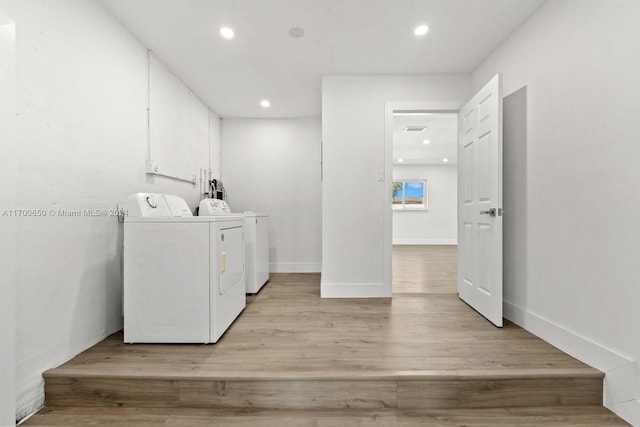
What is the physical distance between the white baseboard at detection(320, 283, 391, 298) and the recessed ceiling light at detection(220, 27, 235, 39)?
239cm

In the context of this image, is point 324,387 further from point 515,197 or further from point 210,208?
point 210,208

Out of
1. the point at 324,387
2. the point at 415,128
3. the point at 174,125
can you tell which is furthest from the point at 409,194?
the point at 324,387

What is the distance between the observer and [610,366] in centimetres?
144

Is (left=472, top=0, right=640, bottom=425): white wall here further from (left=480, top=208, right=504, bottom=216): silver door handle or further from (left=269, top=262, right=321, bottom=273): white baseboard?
(left=269, top=262, right=321, bottom=273): white baseboard

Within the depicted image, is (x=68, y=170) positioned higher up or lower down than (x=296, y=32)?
lower down

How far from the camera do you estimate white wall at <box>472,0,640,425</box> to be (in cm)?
138

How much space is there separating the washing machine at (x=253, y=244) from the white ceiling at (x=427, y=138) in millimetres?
2711

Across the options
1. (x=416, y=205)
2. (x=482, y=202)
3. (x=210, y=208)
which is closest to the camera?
(x=482, y=202)

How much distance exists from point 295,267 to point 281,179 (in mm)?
1378

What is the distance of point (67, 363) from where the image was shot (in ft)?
5.15

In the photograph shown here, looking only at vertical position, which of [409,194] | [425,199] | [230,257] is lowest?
[230,257]

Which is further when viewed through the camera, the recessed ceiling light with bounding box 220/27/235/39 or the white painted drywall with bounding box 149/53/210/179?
the white painted drywall with bounding box 149/53/210/179

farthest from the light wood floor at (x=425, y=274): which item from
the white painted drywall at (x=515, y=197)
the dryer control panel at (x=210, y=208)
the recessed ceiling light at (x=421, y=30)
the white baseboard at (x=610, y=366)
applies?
the recessed ceiling light at (x=421, y=30)

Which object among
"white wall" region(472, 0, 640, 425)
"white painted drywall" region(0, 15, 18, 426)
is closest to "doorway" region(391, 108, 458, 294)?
"white wall" region(472, 0, 640, 425)
